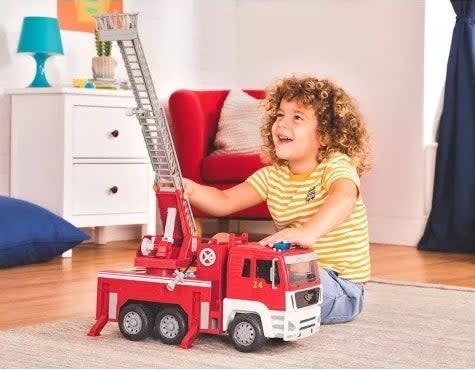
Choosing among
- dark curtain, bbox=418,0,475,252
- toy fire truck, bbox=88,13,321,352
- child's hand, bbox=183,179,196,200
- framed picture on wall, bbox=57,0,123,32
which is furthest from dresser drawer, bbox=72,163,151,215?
toy fire truck, bbox=88,13,321,352

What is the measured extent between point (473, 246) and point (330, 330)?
96.4 inches

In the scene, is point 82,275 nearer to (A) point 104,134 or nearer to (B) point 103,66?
(A) point 104,134

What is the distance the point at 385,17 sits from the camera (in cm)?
504

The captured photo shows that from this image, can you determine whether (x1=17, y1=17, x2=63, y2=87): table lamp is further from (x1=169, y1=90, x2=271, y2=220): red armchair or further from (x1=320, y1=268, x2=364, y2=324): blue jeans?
(x1=320, y1=268, x2=364, y2=324): blue jeans

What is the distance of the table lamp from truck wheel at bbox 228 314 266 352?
260cm

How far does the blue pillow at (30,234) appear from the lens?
369 centimetres

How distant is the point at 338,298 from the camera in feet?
7.88

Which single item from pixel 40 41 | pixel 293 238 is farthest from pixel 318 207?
pixel 40 41

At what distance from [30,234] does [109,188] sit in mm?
761

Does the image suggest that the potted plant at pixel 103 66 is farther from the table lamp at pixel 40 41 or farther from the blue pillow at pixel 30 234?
the blue pillow at pixel 30 234

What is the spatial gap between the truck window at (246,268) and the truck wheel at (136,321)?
25 cm

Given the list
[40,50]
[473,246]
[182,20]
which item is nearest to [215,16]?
[182,20]

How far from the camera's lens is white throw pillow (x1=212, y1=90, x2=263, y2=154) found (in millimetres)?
4832

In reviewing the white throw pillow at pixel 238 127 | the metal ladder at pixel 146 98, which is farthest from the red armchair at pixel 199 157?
the metal ladder at pixel 146 98
